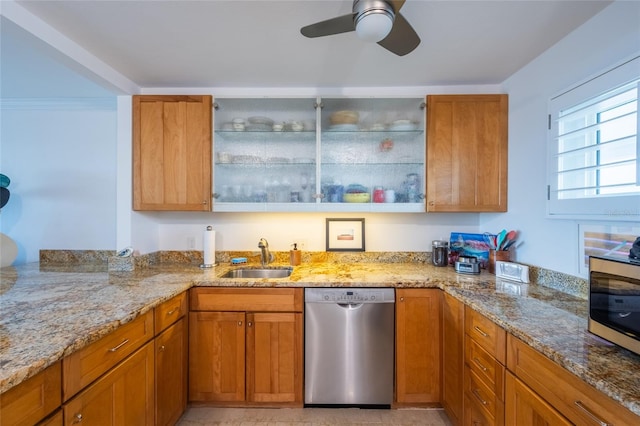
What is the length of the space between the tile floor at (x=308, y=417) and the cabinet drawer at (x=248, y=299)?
69cm

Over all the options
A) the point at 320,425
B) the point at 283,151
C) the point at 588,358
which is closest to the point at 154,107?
the point at 283,151

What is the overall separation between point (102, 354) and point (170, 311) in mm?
499

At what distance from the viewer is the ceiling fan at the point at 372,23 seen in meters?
1.08

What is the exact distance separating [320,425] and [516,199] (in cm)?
206

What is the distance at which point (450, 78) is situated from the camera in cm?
205

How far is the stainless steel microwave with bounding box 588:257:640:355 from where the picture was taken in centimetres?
86

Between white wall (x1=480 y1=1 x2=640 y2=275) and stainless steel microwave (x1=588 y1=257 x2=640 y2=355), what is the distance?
678 millimetres

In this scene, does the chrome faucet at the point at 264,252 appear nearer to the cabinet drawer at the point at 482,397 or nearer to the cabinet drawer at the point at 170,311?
the cabinet drawer at the point at 170,311

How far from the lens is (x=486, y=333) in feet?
4.38

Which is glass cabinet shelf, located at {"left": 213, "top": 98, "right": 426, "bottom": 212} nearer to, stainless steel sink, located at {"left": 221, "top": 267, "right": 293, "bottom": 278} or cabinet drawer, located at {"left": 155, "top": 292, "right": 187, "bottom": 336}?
stainless steel sink, located at {"left": 221, "top": 267, "right": 293, "bottom": 278}

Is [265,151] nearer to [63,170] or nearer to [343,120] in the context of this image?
[343,120]

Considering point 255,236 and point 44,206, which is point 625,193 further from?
point 44,206

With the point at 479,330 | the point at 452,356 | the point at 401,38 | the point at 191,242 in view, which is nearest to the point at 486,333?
the point at 479,330

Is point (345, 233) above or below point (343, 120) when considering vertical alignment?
below
